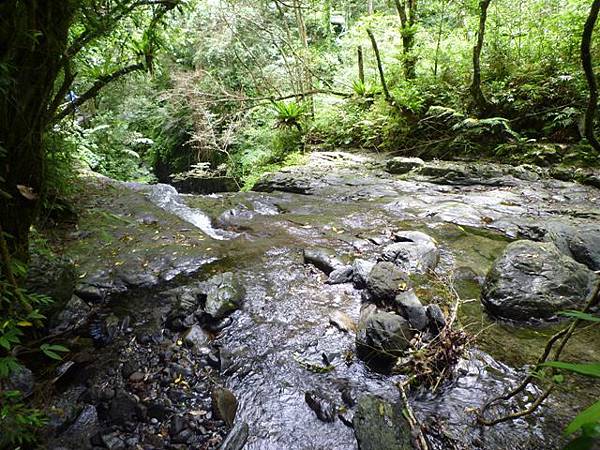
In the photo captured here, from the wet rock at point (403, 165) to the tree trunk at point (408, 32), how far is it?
3033mm

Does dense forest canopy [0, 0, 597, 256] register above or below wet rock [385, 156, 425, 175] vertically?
above

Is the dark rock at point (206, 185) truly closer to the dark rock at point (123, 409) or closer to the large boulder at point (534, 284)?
the large boulder at point (534, 284)

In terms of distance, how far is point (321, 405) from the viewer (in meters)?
2.22

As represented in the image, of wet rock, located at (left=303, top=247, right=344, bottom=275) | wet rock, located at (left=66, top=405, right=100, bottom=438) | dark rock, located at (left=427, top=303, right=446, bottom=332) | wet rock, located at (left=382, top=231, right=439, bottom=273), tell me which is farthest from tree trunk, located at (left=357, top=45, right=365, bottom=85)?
wet rock, located at (left=66, top=405, right=100, bottom=438)

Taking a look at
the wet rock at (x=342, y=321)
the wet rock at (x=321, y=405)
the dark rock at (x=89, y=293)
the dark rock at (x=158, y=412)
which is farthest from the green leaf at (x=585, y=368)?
the dark rock at (x=89, y=293)

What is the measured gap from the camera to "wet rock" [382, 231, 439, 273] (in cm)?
367

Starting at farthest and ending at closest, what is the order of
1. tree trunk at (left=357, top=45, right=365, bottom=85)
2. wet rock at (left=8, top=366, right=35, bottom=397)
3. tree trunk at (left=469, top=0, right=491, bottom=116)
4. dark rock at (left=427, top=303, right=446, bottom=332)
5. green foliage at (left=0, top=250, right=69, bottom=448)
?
1. tree trunk at (left=357, top=45, right=365, bottom=85)
2. tree trunk at (left=469, top=0, right=491, bottom=116)
3. dark rock at (left=427, top=303, right=446, bottom=332)
4. wet rock at (left=8, top=366, right=35, bottom=397)
5. green foliage at (left=0, top=250, right=69, bottom=448)

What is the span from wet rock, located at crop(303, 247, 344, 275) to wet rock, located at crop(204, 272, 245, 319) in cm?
91

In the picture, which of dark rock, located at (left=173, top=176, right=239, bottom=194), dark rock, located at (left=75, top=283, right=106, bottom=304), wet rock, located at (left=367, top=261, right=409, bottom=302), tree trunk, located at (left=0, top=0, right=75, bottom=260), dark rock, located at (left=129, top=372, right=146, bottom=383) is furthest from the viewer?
dark rock, located at (left=173, top=176, right=239, bottom=194)

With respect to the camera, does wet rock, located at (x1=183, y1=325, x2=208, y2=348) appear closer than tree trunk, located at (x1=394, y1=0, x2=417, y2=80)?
Yes

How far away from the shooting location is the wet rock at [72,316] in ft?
9.34

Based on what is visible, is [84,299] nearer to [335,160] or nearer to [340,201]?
[340,201]

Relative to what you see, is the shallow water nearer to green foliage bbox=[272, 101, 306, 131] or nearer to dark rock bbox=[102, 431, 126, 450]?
dark rock bbox=[102, 431, 126, 450]

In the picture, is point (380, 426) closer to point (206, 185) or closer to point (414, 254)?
point (414, 254)
